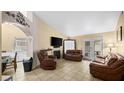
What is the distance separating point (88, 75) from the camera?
2945mm

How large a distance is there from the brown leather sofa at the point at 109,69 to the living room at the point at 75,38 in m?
0.12

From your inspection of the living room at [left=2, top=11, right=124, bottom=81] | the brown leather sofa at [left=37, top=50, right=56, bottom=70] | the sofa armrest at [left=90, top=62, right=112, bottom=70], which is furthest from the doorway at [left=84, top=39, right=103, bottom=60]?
the brown leather sofa at [left=37, top=50, right=56, bottom=70]

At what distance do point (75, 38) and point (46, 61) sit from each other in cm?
139

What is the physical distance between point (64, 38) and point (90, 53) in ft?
3.72

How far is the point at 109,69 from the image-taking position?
2.72m

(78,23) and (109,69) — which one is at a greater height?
(78,23)

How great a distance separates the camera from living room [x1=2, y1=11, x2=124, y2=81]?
301 centimetres

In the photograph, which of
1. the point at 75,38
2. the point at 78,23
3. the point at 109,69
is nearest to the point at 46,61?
the point at 75,38

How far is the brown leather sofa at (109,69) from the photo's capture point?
2.59 metres

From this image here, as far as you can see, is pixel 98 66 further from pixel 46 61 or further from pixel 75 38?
pixel 46 61

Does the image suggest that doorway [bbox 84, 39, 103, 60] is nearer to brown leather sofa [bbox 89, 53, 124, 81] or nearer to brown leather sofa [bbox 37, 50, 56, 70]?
brown leather sofa [bbox 89, 53, 124, 81]

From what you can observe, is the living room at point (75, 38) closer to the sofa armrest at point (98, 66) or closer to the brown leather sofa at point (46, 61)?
the brown leather sofa at point (46, 61)
